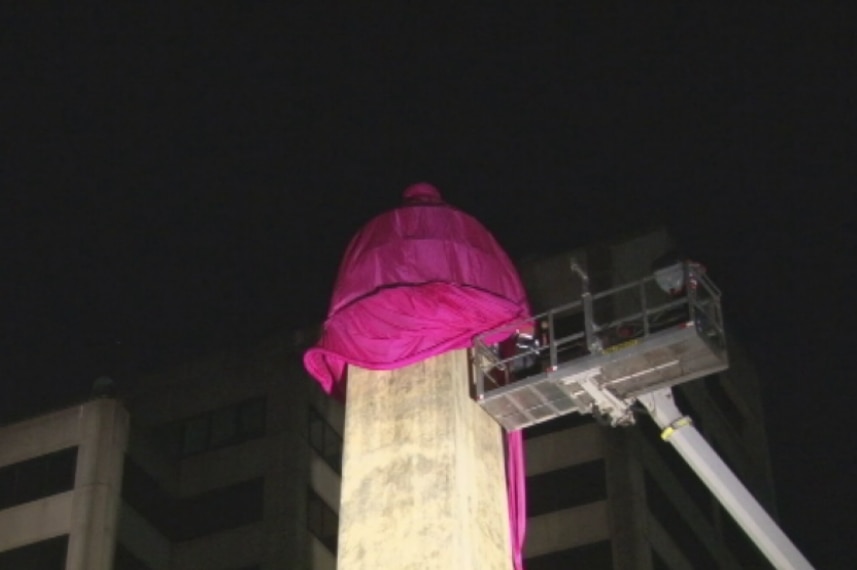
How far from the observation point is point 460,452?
20781 mm

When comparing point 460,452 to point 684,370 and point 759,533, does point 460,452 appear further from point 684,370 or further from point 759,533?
point 759,533

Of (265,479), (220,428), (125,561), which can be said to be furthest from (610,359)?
(220,428)

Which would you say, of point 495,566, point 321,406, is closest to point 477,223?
point 495,566

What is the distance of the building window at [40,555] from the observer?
51219mm

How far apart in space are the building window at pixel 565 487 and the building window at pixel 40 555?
54.7ft

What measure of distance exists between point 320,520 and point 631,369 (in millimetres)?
37287

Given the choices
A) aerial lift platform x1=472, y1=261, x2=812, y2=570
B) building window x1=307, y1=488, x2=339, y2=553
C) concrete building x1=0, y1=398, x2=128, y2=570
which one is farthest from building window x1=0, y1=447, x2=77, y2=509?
aerial lift platform x1=472, y1=261, x2=812, y2=570

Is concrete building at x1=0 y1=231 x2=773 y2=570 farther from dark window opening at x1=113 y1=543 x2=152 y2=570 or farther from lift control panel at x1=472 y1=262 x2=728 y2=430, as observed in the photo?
lift control panel at x1=472 y1=262 x2=728 y2=430

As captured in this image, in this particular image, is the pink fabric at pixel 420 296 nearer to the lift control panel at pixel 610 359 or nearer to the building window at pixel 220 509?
the lift control panel at pixel 610 359

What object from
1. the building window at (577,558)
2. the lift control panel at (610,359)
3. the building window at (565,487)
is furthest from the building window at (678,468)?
the lift control panel at (610,359)

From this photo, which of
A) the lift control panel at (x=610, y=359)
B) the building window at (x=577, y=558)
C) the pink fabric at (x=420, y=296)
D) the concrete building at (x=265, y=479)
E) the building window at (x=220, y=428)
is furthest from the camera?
the building window at (x=220, y=428)

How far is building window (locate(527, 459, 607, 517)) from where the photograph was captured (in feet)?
178

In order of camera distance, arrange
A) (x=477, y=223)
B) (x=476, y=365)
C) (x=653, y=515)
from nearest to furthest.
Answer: (x=476, y=365) < (x=477, y=223) < (x=653, y=515)

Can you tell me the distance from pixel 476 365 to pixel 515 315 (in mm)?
1096
